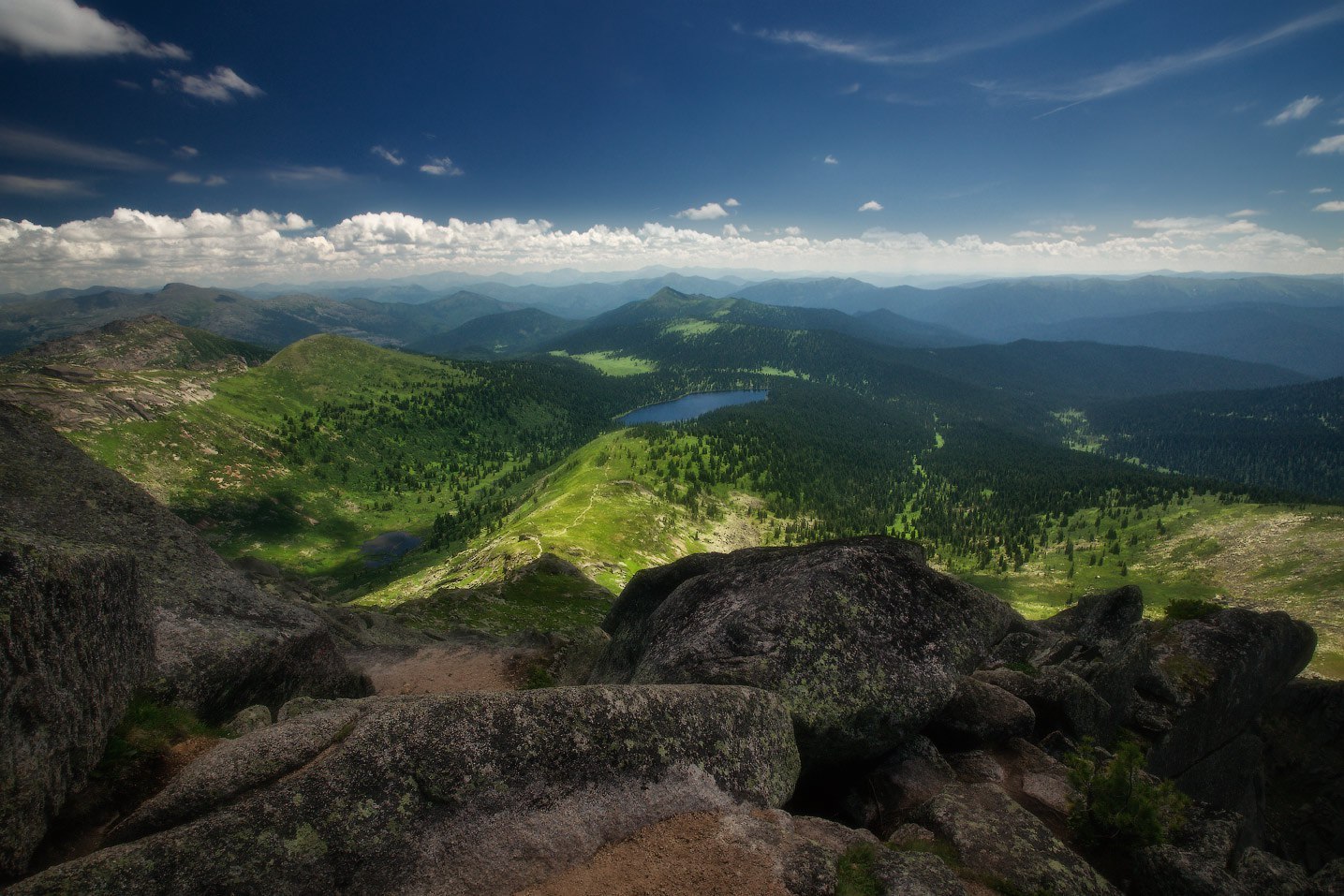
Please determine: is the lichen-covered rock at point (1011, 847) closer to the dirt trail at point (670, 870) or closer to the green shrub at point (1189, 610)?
the dirt trail at point (670, 870)

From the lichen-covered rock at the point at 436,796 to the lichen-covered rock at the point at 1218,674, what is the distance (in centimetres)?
2444

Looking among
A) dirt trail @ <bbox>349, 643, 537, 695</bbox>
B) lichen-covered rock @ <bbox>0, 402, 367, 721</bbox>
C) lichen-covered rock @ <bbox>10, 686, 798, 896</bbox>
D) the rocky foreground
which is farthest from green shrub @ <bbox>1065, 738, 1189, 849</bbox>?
dirt trail @ <bbox>349, 643, 537, 695</bbox>

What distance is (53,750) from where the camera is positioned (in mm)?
11844

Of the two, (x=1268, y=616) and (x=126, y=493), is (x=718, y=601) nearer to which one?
(x=126, y=493)

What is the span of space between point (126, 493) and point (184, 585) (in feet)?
19.3

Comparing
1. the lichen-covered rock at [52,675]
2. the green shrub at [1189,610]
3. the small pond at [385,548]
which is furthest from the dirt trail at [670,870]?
the small pond at [385,548]

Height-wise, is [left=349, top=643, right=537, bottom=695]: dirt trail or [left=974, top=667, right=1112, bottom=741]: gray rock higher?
[left=974, top=667, right=1112, bottom=741]: gray rock

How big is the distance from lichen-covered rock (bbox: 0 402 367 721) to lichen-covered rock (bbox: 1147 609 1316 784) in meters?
37.3

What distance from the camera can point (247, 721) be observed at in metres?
16.9

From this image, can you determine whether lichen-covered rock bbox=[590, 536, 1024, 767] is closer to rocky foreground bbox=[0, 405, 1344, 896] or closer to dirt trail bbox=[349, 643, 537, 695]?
rocky foreground bbox=[0, 405, 1344, 896]

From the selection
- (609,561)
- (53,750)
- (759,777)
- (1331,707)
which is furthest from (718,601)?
(609,561)

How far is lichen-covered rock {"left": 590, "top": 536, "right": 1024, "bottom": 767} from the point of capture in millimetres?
17781

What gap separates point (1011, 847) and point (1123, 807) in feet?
14.0

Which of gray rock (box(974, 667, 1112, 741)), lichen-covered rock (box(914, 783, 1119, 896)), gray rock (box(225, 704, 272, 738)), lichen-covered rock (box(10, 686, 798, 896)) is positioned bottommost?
gray rock (box(974, 667, 1112, 741))
